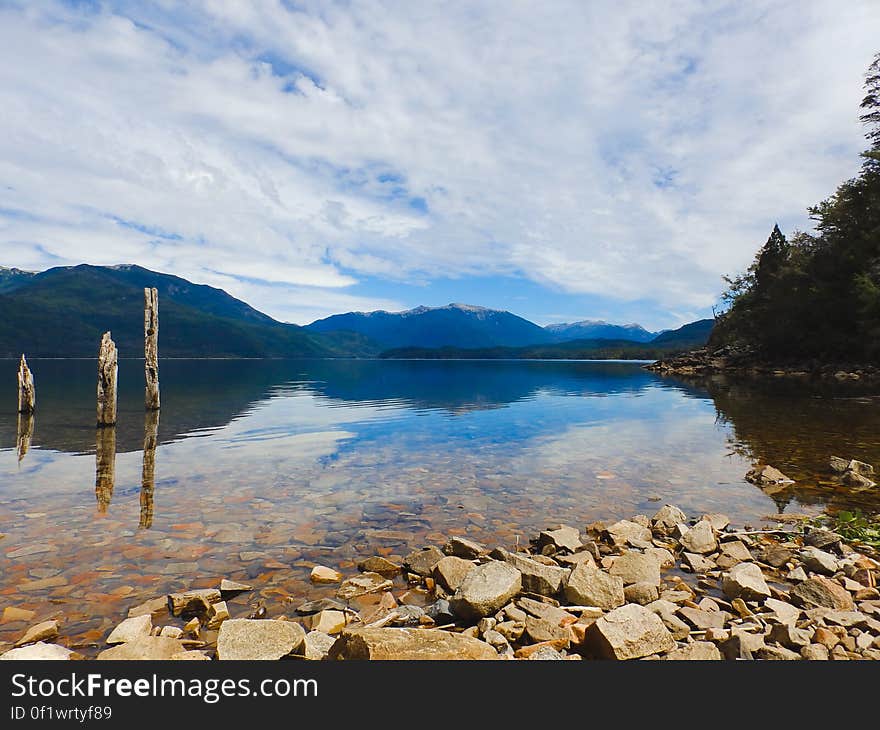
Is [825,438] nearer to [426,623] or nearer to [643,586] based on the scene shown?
[643,586]

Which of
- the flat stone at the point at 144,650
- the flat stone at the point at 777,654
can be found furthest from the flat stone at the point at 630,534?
the flat stone at the point at 144,650

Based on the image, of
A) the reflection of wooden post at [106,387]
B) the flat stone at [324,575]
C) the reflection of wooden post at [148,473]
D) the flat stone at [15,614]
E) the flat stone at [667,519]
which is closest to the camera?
the flat stone at [15,614]

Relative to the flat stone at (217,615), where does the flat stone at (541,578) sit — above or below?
above

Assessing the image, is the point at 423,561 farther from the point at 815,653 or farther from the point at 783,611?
the point at 815,653

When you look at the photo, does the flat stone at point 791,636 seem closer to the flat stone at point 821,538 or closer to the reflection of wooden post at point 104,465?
the flat stone at point 821,538

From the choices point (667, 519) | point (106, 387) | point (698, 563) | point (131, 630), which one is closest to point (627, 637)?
point (698, 563)

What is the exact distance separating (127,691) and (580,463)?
18.4 meters

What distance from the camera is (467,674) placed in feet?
18.1

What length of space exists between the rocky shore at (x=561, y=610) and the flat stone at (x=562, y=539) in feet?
0.14

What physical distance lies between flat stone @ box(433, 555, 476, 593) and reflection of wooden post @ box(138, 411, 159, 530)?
8537mm

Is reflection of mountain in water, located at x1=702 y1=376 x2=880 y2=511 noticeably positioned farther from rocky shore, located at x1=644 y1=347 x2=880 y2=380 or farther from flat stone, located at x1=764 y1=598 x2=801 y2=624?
rocky shore, located at x1=644 y1=347 x2=880 y2=380

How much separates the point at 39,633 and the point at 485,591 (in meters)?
6.94

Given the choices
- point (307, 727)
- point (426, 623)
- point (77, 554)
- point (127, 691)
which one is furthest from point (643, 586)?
point (77, 554)

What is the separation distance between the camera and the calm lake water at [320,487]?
9930 millimetres
